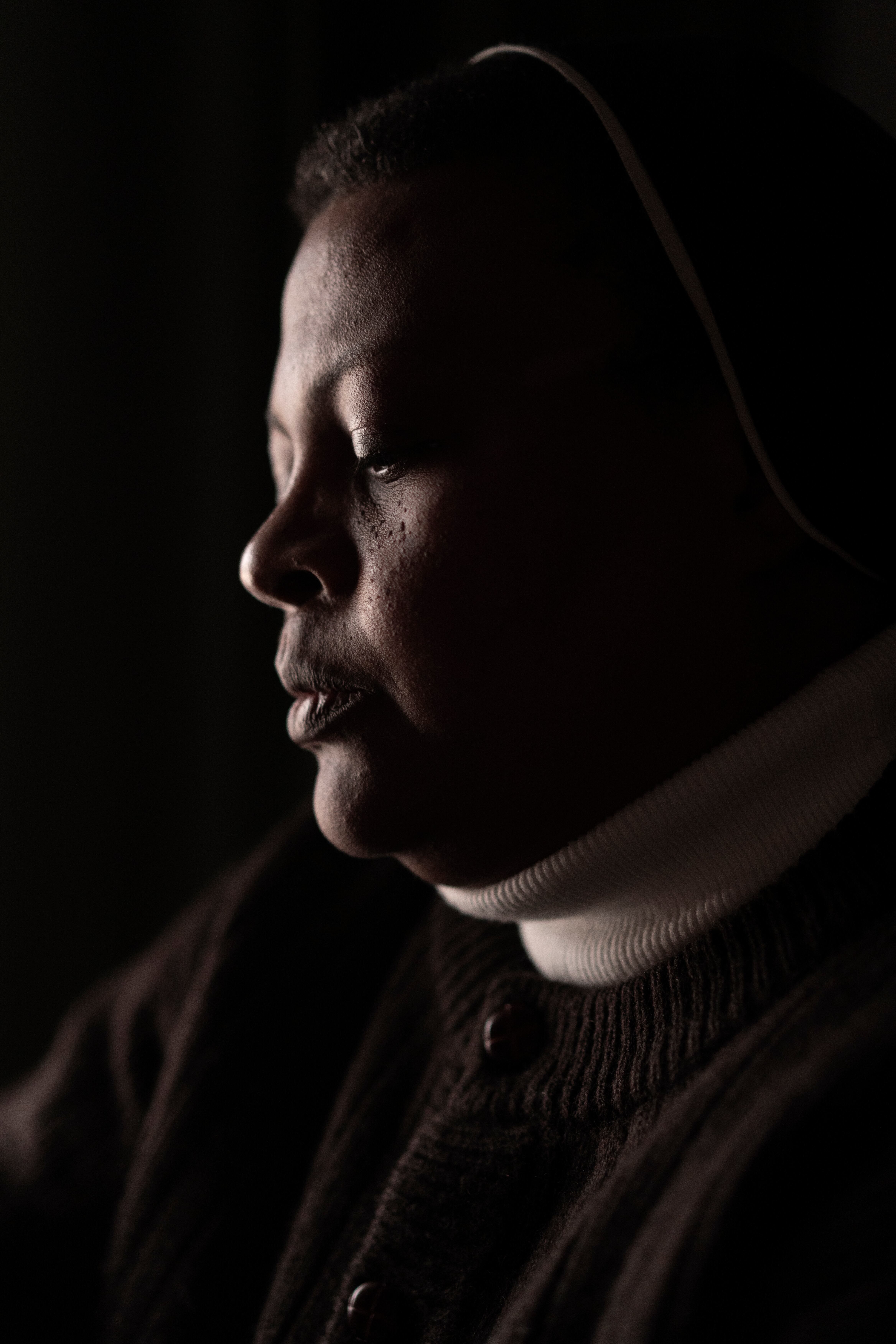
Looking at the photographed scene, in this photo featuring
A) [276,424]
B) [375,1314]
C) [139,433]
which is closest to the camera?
[375,1314]

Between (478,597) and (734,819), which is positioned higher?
(478,597)

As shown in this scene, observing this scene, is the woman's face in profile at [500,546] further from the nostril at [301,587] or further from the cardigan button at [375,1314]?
the cardigan button at [375,1314]

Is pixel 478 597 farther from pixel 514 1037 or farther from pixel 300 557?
pixel 514 1037

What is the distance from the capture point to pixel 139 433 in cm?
151

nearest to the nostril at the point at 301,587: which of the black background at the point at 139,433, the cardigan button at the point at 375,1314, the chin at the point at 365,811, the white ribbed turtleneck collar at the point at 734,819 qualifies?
the chin at the point at 365,811

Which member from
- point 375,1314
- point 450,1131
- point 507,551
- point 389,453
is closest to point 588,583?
point 507,551

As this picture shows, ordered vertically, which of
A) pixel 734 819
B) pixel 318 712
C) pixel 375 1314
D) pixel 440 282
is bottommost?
pixel 375 1314

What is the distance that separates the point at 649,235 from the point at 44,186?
965mm

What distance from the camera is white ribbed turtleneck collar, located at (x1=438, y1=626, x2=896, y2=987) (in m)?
0.75

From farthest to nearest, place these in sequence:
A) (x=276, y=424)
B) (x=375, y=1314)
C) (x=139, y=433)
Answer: (x=139, y=433) → (x=276, y=424) → (x=375, y=1314)

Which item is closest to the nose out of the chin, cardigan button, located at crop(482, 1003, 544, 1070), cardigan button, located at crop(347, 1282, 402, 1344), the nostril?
the nostril

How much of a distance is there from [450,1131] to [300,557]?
16.3 inches

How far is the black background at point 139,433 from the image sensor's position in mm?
1388

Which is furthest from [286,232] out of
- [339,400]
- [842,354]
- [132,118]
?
[842,354]
